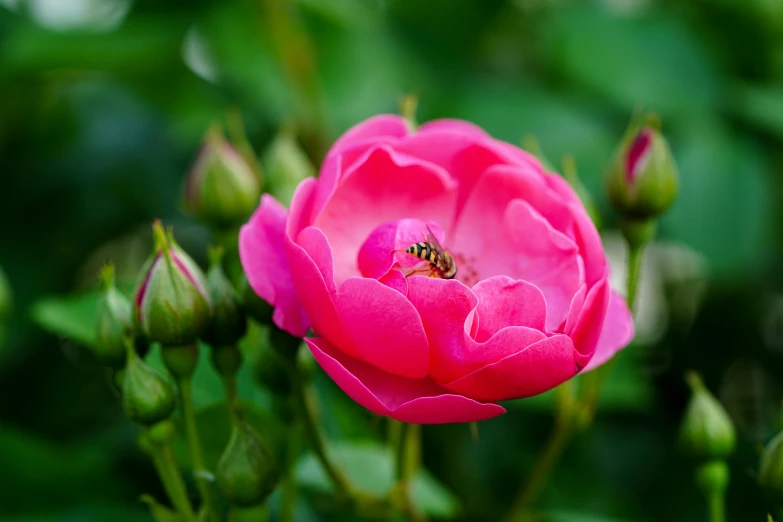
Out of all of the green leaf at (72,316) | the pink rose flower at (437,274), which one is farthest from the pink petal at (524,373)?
the green leaf at (72,316)

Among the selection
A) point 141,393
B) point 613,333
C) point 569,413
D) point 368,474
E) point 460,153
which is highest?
point 460,153

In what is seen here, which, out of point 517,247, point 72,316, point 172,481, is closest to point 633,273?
point 517,247

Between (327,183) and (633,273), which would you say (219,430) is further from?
(633,273)

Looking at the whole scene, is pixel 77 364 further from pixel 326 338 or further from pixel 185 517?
pixel 326 338

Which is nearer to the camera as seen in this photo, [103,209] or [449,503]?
[449,503]

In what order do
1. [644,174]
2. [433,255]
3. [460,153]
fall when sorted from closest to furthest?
[433,255] < [460,153] < [644,174]

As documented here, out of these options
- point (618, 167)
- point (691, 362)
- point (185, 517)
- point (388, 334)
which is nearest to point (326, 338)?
point (388, 334)

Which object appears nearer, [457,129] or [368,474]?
[457,129]
